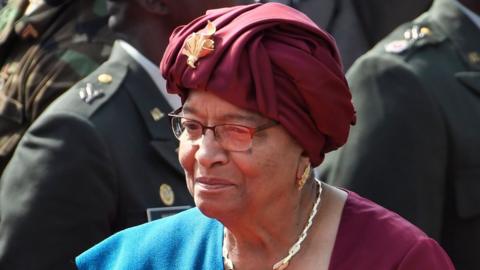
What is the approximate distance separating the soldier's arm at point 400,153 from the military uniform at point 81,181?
1.80ft

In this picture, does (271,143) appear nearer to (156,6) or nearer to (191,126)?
(191,126)

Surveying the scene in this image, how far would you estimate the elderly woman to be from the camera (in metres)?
3.62

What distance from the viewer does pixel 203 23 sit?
3.74m

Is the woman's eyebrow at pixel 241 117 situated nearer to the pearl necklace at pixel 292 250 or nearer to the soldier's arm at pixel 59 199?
the pearl necklace at pixel 292 250

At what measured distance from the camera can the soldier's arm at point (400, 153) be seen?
518 cm

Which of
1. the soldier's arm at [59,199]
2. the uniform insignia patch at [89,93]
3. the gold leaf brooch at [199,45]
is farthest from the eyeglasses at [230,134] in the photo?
the uniform insignia patch at [89,93]

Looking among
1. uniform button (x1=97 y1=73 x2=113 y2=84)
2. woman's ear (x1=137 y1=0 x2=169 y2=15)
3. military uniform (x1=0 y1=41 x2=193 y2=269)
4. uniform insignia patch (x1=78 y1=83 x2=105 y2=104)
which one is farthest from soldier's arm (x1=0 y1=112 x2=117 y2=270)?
woman's ear (x1=137 y1=0 x2=169 y2=15)

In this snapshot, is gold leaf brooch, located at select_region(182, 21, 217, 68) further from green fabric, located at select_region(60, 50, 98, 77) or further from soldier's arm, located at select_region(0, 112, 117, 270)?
green fabric, located at select_region(60, 50, 98, 77)

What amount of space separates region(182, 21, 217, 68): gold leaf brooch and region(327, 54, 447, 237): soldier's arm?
5.27 feet

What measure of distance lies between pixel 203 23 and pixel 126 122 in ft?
5.33

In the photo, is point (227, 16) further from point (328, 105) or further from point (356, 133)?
point (356, 133)

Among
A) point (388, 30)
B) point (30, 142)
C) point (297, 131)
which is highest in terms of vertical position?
point (297, 131)

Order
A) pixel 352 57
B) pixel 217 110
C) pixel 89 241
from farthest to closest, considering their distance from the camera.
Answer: pixel 352 57, pixel 89 241, pixel 217 110

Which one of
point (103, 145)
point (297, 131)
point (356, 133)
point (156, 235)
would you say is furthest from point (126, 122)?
point (297, 131)
